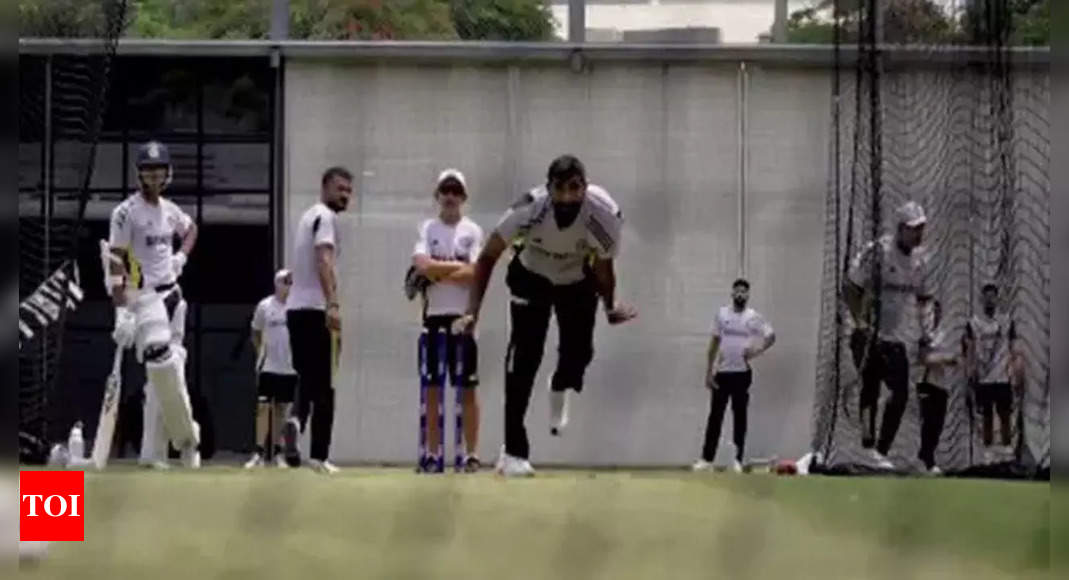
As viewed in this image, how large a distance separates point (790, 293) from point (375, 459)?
9.18 feet

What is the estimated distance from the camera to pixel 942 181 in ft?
38.4

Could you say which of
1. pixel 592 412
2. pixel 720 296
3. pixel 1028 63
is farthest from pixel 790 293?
pixel 1028 63

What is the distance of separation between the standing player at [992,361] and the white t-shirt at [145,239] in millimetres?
3736

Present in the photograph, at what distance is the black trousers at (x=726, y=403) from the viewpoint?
13.5m

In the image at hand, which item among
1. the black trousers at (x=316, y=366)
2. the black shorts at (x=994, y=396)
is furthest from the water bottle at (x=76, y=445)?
the black shorts at (x=994, y=396)

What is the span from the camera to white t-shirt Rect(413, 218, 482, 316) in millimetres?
9453

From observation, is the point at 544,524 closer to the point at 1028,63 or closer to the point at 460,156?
the point at 1028,63

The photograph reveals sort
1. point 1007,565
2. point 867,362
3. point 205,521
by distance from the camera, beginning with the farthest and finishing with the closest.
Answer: point 867,362 < point 205,521 < point 1007,565

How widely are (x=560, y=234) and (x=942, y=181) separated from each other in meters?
4.88

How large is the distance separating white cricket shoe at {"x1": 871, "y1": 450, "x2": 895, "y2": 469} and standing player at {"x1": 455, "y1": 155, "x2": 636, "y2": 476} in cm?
259

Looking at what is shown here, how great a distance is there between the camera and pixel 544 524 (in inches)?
210

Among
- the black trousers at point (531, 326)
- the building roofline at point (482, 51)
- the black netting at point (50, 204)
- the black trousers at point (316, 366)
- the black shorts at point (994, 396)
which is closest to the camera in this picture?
the black trousers at point (531, 326)

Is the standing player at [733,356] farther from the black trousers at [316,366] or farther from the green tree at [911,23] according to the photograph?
the black trousers at [316,366]

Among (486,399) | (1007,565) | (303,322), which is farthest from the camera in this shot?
(486,399)
